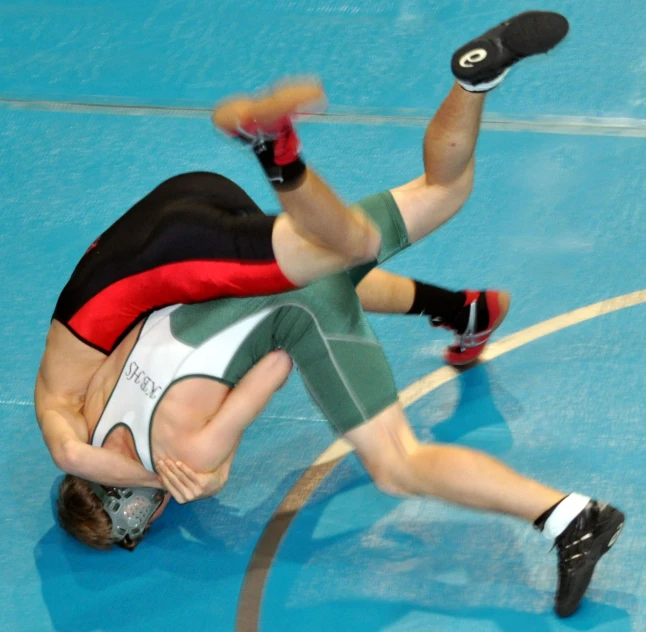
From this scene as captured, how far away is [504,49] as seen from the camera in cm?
277

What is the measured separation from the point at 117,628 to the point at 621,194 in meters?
2.35

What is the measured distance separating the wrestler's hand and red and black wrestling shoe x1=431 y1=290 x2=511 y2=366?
99 centimetres

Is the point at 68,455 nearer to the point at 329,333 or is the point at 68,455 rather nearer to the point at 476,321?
the point at 329,333

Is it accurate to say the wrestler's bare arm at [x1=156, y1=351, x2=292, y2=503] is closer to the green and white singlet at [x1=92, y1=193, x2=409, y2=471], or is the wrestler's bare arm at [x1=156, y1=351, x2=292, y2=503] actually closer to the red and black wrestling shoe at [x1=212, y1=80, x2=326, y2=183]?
the green and white singlet at [x1=92, y1=193, x2=409, y2=471]

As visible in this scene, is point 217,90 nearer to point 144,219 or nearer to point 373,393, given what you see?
point 144,219

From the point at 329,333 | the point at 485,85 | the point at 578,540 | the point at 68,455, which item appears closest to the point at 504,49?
the point at 485,85

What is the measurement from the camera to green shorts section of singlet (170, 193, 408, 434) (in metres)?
3.02

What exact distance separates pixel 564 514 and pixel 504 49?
3.89 feet

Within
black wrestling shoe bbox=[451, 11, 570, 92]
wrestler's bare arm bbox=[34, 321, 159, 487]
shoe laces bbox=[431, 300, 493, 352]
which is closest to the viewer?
black wrestling shoe bbox=[451, 11, 570, 92]

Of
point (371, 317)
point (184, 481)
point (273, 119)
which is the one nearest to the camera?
point (273, 119)

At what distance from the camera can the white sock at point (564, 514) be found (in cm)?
280

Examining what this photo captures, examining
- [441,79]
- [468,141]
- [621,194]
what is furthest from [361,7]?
[468,141]

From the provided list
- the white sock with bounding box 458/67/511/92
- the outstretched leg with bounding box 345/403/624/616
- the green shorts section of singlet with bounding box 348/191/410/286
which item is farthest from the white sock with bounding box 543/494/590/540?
the white sock with bounding box 458/67/511/92

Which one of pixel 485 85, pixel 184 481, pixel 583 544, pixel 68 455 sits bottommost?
pixel 583 544
